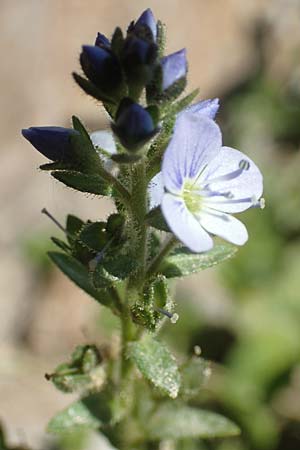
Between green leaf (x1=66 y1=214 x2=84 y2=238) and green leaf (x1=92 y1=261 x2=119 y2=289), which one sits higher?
green leaf (x1=66 y1=214 x2=84 y2=238)

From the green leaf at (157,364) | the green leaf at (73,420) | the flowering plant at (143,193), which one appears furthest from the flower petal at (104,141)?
the green leaf at (73,420)

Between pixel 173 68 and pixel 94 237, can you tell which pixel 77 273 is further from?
pixel 173 68

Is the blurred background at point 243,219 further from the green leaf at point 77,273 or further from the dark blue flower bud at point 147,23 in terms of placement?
the dark blue flower bud at point 147,23

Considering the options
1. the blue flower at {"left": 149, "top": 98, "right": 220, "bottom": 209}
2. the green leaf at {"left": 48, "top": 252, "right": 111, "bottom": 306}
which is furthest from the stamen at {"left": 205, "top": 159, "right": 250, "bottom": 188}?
the green leaf at {"left": 48, "top": 252, "right": 111, "bottom": 306}

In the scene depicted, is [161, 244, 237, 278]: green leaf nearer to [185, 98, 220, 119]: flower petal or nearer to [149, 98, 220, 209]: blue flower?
[149, 98, 220, 209]: blue flower

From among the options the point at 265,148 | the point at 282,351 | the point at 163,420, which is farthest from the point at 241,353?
the point at 265,148

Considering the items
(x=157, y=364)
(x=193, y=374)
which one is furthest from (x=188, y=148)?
(x=193, y=374)

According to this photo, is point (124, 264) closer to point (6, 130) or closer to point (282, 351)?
point (282, 351)
